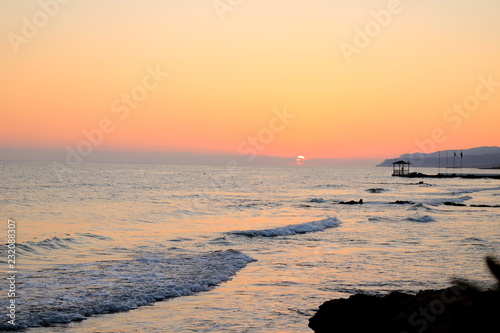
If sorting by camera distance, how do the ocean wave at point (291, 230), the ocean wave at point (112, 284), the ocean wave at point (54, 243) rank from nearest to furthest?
the ocean wave at point (112, 284), the ocean wave at point (54, 243), the ocean wave at point (291, 230)

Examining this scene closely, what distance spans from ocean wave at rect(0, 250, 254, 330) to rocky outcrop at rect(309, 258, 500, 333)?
5558 millimetres

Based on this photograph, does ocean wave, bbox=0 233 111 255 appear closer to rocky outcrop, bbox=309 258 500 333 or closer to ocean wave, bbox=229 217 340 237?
ocean wave, bbox=229 217 340 237

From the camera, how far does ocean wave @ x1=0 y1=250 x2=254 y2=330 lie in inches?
447

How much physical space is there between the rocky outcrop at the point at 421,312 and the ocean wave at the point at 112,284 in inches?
219

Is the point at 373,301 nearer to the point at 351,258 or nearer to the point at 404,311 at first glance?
the point at 404,311

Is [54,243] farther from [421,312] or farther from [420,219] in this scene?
[420,219]

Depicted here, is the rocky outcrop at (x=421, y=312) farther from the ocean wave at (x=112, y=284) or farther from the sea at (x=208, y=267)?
the ocean wave at (x=112, y=284)

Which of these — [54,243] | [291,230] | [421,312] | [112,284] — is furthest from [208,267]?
[291,230]

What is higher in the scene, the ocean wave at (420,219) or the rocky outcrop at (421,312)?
the rocky outcrop at (421,312)

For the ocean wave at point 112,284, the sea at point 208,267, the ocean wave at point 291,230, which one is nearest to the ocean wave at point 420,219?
the sea at point 208,267

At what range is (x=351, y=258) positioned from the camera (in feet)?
63.2

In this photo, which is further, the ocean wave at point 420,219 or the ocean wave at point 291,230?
the ocean wave at point 420,219

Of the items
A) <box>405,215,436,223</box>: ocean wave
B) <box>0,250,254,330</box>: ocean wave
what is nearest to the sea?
<box>0,250,254,330</box>: ocean wave

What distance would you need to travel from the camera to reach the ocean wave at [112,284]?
11359 millimetres
